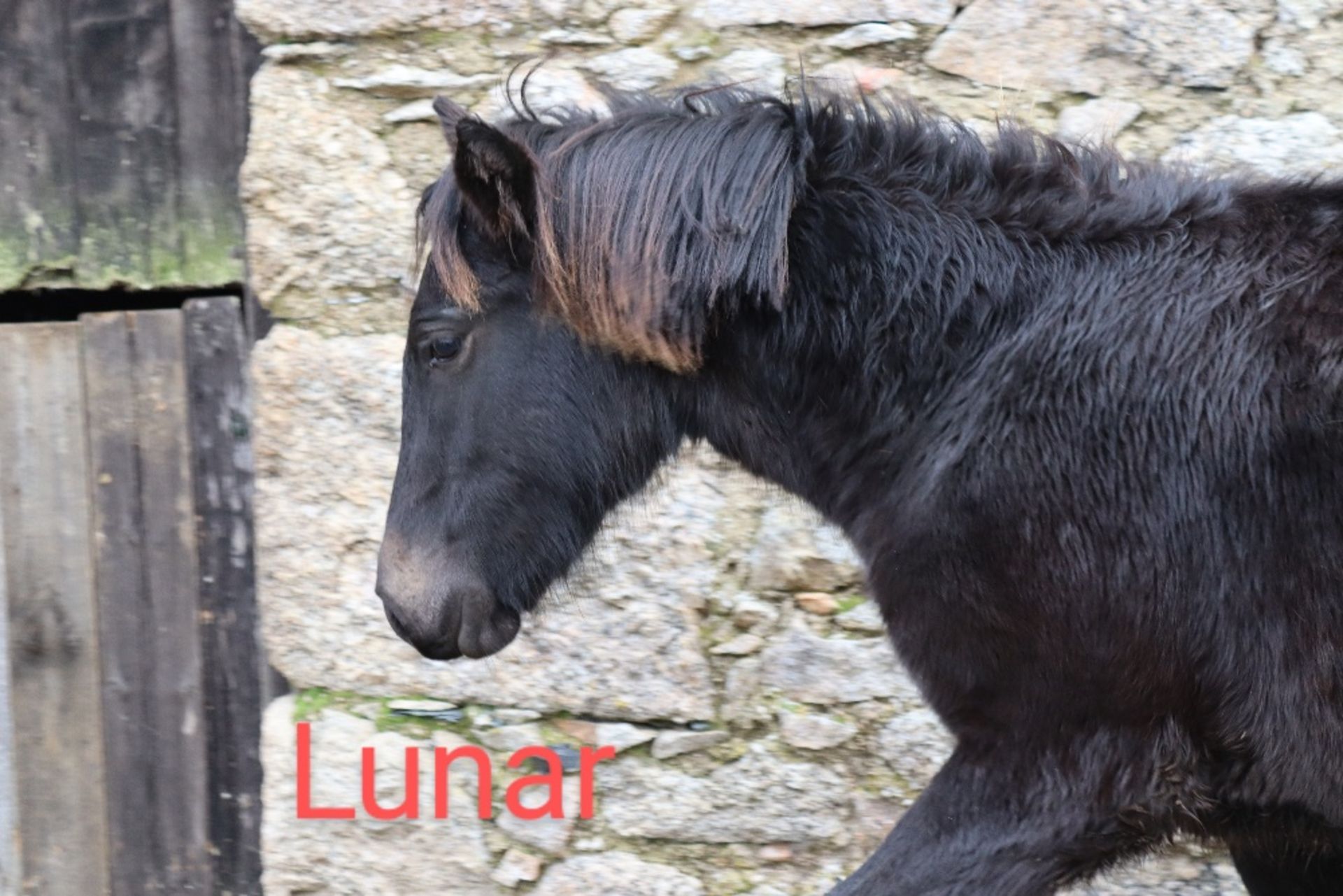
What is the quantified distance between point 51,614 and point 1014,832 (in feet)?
8.20

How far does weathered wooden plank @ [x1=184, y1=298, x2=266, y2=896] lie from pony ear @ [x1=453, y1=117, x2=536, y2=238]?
4.40 feet

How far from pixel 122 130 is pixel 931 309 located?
215 cm

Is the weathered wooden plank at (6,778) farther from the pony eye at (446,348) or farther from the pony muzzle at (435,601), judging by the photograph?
the pony eye at (446,348)

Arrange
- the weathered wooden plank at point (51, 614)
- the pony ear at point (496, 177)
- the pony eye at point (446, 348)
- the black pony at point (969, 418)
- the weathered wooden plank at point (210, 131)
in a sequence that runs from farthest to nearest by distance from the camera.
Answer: the weathered wooden plank at point (51, 614)
the weathered wooden plank at point (210, 131)
the pony eye at point (446, 348)
the pony ear at point (496, 177)
the black pony at point (969, 418)

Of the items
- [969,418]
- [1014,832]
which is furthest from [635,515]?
[1014,832]

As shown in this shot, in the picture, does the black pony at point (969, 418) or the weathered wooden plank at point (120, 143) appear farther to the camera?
the weathered wooden plank at point (120, 143)

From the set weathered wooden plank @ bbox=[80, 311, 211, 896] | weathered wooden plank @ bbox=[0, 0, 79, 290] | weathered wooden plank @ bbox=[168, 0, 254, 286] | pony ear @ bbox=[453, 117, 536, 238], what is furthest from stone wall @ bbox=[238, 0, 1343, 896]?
pony ear @ bbox=[453, 117, 536, 238]

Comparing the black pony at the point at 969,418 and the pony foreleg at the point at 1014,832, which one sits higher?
the black pony at the point at 969,418

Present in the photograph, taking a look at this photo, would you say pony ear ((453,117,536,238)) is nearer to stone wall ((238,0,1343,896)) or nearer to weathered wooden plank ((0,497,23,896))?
stone wall ((238,0,1343,896))

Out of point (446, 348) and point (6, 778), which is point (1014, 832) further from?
point (6, 778)

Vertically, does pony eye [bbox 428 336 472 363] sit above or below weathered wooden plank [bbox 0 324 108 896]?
above

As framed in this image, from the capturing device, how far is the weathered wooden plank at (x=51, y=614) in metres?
3.50

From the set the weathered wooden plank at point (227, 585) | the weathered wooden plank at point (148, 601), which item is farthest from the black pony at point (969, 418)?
the weathered wooden plank at point (148, 601)

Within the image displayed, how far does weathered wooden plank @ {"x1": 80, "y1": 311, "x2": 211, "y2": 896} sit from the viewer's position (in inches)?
137
